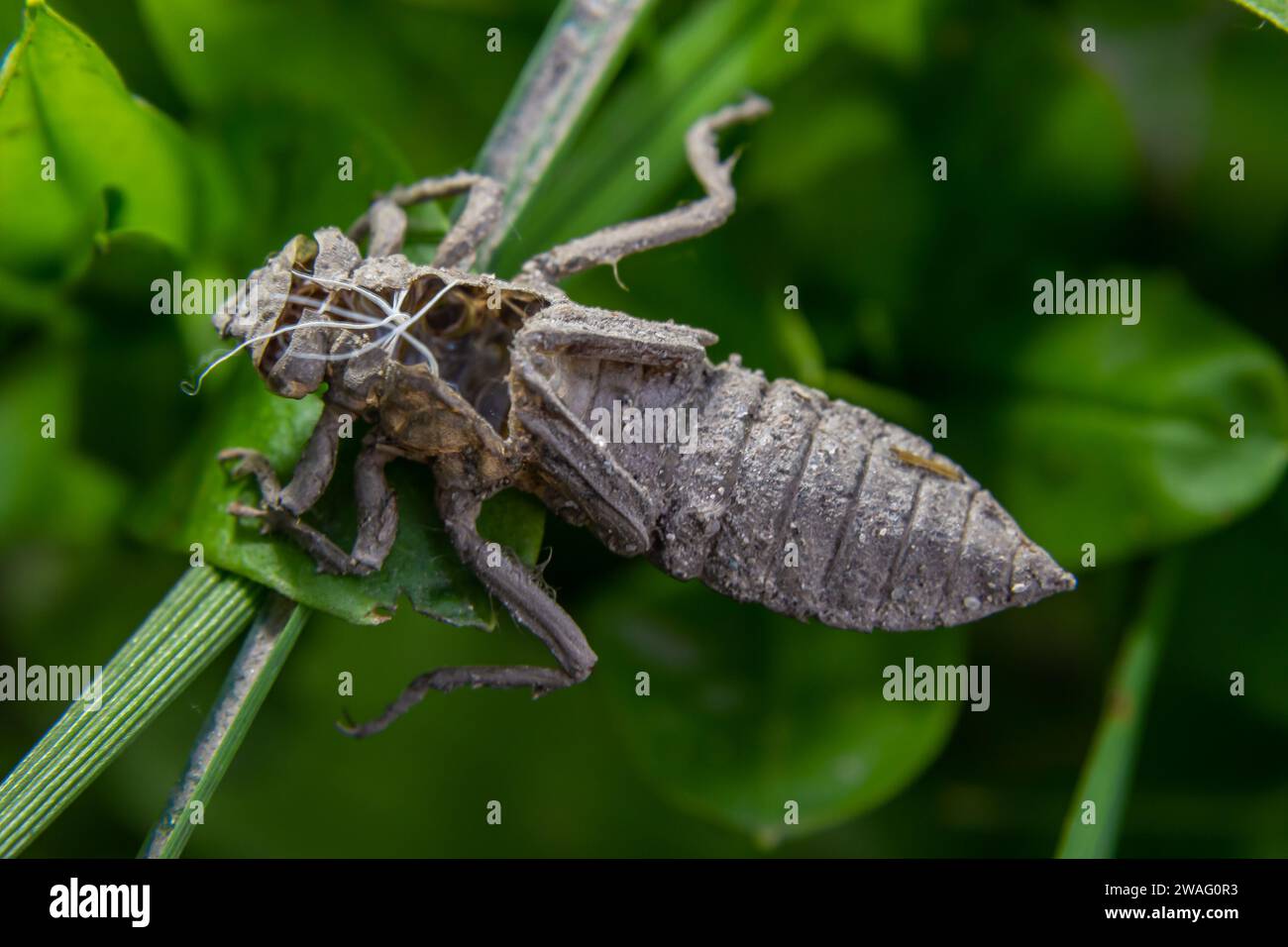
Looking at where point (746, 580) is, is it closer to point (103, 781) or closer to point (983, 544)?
point (983, 544)

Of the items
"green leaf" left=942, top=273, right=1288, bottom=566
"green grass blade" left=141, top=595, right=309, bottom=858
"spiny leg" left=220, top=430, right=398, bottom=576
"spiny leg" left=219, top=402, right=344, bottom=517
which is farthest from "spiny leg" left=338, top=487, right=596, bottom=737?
"green leaf" left=942, top=273, right=1288, bottom=566

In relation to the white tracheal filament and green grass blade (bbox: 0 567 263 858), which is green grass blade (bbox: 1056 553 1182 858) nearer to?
the white tracheal filament

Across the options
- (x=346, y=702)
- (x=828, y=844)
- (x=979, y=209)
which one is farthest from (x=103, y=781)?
(x=979, y=209)

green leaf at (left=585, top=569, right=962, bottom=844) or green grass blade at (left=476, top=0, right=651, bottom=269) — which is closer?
green grass blade at (left=476, top=0, right=651, bottom=269)

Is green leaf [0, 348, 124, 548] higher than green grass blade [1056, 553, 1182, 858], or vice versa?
green leaf [0, 348, 124, 548]

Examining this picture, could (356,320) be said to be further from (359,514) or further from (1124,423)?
(1124,423)

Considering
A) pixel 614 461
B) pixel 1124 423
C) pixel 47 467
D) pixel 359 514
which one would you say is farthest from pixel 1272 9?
pixel 47 467

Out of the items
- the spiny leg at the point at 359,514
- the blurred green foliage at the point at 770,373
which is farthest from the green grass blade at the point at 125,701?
the blurred green foliage at the point at 770,373
